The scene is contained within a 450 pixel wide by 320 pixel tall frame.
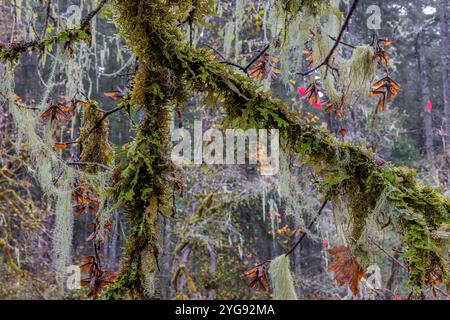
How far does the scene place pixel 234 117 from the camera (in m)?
1.25

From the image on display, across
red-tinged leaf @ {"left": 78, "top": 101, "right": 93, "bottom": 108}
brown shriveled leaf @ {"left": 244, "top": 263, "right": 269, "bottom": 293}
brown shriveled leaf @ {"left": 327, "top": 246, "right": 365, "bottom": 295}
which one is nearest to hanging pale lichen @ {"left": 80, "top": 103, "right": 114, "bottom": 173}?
red-tinged leaf @ {"left": 78, "top": 101, "right": 93, "bottom": 108}

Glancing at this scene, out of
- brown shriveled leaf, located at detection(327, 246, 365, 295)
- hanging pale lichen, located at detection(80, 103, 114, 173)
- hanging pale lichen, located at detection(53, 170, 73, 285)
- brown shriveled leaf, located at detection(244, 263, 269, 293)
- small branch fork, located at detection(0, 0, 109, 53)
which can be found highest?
small branch fork, located at detection(0, 0, 109, 53)

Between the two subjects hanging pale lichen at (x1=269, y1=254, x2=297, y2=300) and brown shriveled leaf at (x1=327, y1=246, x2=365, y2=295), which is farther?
hanging pale lichen at (x1=269, y1=254, x2=297, y2=300)

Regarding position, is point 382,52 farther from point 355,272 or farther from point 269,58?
point 355,272

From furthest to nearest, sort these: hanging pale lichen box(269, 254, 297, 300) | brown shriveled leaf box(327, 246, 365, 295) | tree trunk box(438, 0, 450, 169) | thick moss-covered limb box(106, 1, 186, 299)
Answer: tree trunk box(438, 0, 450, 169), hanging pale lichen box(269, 254, 297, 300), brown shriveled leaf box(327, 246, 365, 295), thick moss-covered limb box(106, 1, 186, 299)

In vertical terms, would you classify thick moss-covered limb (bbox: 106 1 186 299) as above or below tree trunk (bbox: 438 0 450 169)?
below

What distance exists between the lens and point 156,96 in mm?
1207

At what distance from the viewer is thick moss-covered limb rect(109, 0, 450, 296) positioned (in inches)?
45.4

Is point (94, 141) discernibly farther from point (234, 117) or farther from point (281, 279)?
point (281, 279)

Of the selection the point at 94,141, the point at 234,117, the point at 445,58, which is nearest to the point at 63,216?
the point at 94,141

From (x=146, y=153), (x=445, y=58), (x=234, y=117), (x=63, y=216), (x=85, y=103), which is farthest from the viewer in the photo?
(x=445, y=58)

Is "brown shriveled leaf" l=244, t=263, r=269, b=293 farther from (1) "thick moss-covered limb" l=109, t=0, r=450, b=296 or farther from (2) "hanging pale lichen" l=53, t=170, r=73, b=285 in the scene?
(2) "hanging pale lichen" l=53, t=170, r=73, b=285
